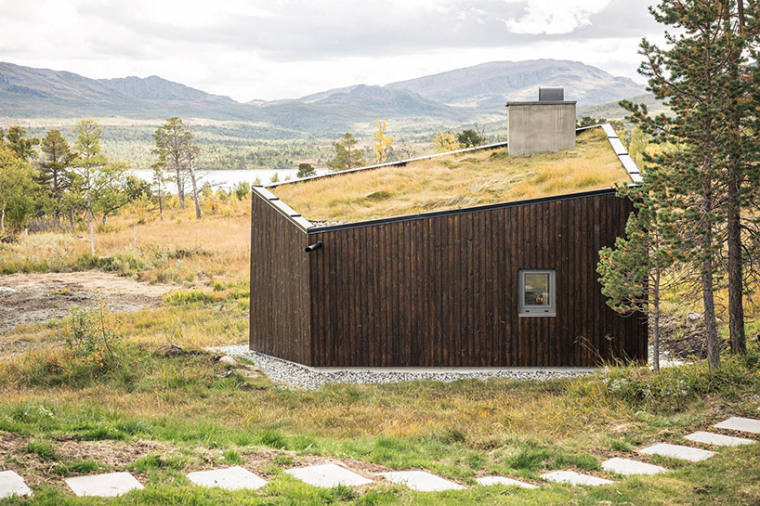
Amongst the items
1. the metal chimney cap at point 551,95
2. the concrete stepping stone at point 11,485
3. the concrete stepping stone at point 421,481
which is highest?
the metal chimney cap at point 551,95

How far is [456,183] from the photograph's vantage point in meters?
12.7

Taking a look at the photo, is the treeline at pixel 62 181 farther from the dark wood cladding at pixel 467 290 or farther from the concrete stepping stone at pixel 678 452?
the concrete stepping stone at pixel 678 452

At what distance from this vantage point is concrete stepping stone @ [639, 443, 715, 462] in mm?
5672

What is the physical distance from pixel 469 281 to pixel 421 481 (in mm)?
6044

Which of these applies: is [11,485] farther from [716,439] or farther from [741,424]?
[741,424]

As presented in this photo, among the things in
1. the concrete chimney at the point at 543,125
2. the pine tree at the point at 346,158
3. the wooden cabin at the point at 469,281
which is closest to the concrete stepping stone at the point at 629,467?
the wooden cabin at the point at 469,281

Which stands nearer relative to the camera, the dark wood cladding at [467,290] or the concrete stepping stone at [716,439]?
the concrete stepping stone at [716,439]

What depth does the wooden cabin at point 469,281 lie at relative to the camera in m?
10.6

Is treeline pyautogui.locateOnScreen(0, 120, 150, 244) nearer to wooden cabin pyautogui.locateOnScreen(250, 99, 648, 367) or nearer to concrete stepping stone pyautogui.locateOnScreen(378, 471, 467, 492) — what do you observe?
wooden cabin pyautogui.locateOnScreen(250, 99, 648, 367)

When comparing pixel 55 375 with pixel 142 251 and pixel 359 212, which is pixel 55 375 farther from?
pixel 142 251

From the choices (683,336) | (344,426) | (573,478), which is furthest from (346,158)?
(573,478)

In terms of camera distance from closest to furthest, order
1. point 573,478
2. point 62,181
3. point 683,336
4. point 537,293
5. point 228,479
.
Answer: point 228,479 → point 573,478 → point 537,293 → point 683,336 → point 62,181

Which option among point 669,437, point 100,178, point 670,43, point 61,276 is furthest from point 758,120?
point 100,178

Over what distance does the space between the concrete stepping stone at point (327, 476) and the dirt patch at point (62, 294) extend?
510 inches
